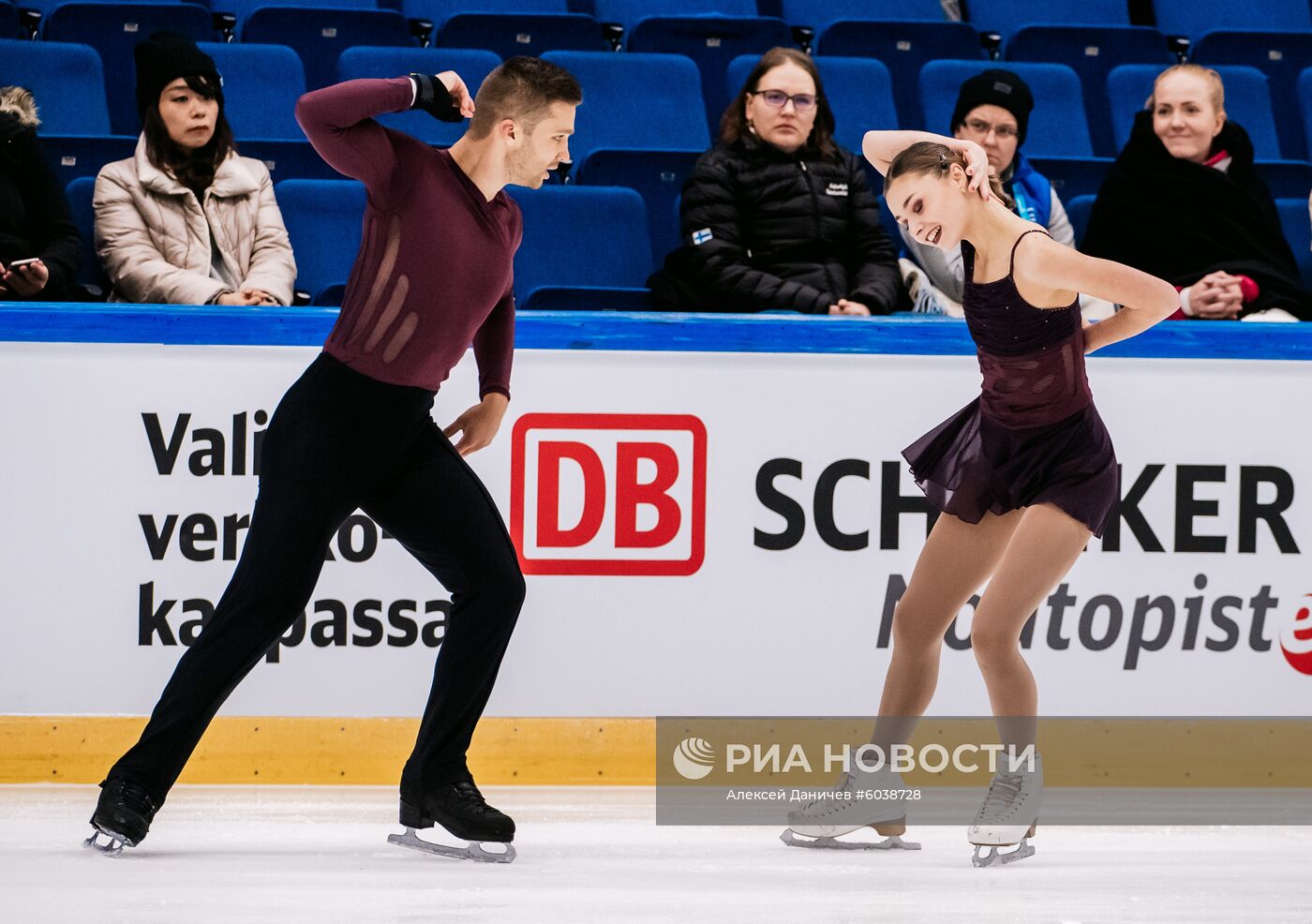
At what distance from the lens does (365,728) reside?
149 inches

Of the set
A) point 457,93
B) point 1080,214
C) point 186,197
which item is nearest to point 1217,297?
point 1080,214

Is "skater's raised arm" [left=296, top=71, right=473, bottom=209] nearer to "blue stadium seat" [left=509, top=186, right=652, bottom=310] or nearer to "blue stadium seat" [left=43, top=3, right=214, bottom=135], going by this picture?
"blue stadium seat" [left=509, top=186, right=652, bottom=310]

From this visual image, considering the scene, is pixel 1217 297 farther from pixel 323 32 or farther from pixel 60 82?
pixel 60 82

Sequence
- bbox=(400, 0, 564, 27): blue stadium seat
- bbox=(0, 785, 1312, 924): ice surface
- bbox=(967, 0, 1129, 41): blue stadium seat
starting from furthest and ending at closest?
bbox=(967, 0, 1129, 41): blue stadium seat < bbox=(400, 0, 564, 27): blue stadium seat < bbox=(0, 785, 1312, 924): ice surface

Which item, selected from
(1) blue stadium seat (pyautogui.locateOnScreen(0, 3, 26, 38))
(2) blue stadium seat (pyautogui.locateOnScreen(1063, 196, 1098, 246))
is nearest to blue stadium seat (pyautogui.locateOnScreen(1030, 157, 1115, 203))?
(2) blue stadium seat (pyautogui.locateOnScreen(1063, 196, 1098, 246))

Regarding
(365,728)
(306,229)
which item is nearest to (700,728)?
(365,728)

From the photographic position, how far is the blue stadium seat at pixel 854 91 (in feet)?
18.6

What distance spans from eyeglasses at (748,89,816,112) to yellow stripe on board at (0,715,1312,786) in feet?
5.84

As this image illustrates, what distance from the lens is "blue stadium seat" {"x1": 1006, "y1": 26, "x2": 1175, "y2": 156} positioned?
6.22 m

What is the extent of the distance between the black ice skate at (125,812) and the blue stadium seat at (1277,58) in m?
4.95

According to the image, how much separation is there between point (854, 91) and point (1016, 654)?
298cm

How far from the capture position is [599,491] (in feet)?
12.5

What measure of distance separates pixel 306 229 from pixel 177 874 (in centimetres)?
226

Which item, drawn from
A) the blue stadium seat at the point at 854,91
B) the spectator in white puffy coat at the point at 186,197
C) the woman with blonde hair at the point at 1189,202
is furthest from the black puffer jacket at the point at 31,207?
the woman with blonde hair at the point at 1189,202
